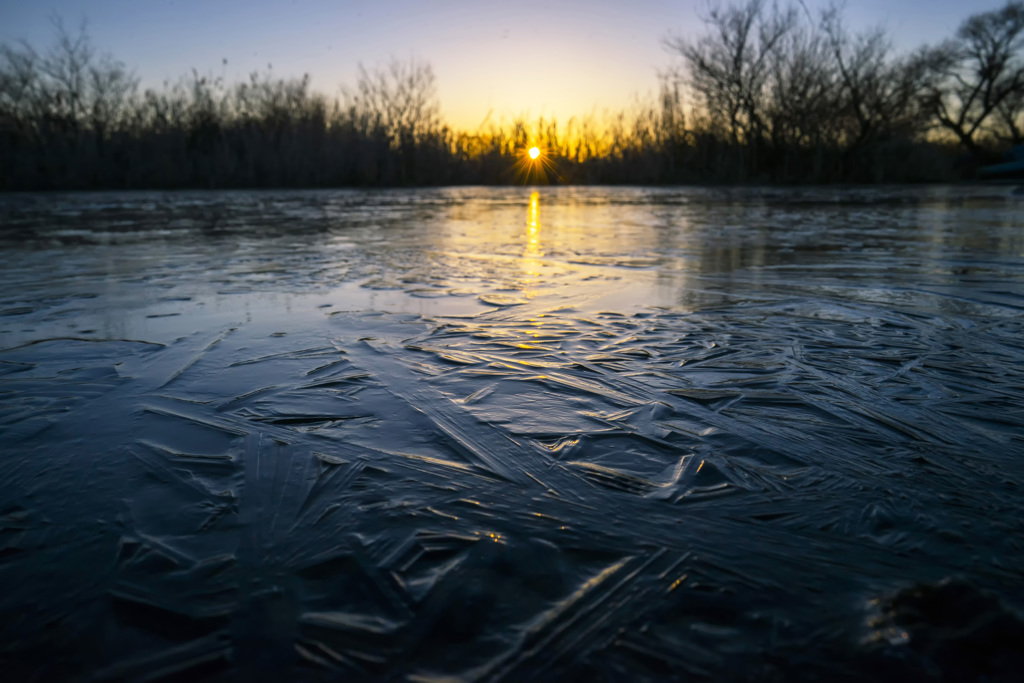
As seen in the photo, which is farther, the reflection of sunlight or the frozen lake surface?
the reflection of sunlight

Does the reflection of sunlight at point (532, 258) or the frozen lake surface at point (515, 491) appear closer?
the frozen lake surface at point (515, 491)

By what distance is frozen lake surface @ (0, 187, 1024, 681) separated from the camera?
41.9 inches

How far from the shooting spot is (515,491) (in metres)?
1.56

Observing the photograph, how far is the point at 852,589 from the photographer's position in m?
1.17

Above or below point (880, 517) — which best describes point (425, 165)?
above

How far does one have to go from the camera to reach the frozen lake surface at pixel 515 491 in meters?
1.06

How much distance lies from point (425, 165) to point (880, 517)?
3654 cm

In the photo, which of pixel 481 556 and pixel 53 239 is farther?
pixel 53 239

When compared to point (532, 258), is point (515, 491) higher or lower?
lower

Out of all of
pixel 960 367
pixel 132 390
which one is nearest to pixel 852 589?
pixel 960 367

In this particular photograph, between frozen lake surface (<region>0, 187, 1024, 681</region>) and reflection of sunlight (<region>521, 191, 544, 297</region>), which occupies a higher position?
reflection of sunlight (<region>521, 191, 544, 297</region>)

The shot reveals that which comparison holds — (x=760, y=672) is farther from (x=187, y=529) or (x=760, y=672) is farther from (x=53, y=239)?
(x=53, y=239)

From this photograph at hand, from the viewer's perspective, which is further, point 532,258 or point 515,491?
point 532,258

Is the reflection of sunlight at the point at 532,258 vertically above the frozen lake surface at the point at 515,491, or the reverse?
the reflection of sunlight at the point at 532,258
